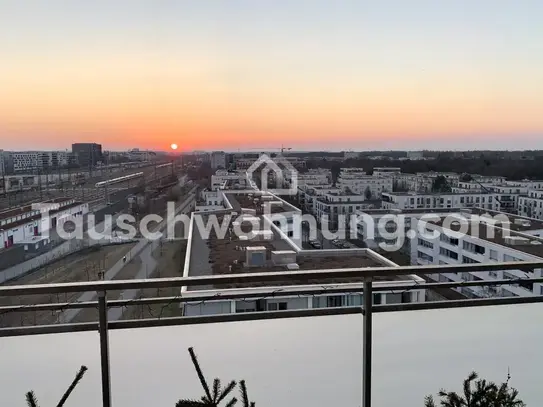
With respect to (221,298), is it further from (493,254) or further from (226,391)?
(493,254)

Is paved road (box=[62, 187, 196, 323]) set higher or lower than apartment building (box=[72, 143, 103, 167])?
lower

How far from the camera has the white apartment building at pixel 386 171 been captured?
85.7 ft

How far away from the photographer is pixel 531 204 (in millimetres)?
15938

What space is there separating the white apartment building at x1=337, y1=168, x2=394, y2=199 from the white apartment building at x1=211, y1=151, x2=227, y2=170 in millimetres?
7272

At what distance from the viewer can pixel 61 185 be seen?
1059 centimetres

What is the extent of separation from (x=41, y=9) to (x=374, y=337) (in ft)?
20.1

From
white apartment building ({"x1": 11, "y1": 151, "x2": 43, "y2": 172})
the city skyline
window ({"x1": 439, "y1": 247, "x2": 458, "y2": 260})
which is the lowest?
window ({"x1": 439, "y1": 247, "x2": 458, "y2": 260})

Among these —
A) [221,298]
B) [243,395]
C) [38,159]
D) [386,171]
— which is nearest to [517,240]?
[221,298]

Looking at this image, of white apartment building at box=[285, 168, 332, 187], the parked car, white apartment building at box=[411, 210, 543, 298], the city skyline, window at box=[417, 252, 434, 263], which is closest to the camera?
the city skyline

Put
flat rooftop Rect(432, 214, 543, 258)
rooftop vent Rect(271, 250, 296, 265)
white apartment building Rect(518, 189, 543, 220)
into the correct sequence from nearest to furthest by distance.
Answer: rooftop vent Rect(271, 250, 296, 265) → flat rooftop Rect(432, 214, 543, 258) → white apartment building Rect(518, 189, 543, 220)

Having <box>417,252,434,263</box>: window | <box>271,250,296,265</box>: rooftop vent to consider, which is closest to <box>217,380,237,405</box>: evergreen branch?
<box>271,250,296,265</box>: rooftop vent

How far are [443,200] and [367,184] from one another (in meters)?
6.60

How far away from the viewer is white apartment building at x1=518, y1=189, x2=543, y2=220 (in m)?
15.3

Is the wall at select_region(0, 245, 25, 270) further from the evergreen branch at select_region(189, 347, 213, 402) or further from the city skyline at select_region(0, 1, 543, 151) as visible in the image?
the evergreen branch at select_region(189, 347, 213, 402)
